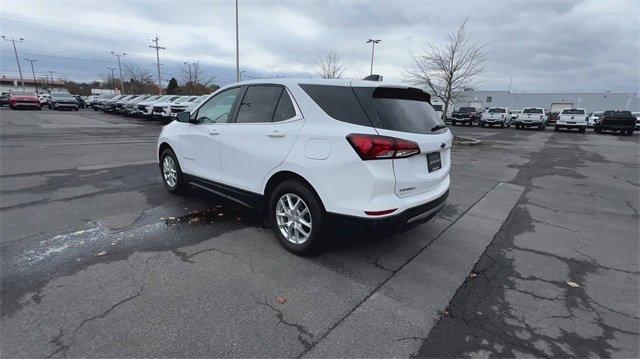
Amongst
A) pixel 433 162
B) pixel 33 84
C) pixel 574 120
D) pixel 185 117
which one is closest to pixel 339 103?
pixel 433 162

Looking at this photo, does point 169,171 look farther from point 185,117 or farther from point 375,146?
point 375,146

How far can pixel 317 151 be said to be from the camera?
3385 mm

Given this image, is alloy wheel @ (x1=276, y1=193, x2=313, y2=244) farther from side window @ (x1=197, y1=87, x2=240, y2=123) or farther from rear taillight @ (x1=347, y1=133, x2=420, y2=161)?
side window @ (x1=197, y1=87, x2=240, y2=123)

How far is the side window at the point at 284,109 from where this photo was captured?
373 centimetres

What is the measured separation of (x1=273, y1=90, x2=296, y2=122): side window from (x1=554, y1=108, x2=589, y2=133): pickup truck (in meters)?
33.0

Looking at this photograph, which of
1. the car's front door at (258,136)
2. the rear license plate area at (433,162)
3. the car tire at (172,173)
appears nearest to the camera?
the rear license plate area at (433,162)

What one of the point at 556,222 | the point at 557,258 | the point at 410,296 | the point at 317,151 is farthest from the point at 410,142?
the point at 556,222

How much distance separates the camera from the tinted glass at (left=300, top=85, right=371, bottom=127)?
3303 millimetres

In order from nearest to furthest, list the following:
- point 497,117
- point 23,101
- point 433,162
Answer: point 433,162, point 23,101, point 497,117

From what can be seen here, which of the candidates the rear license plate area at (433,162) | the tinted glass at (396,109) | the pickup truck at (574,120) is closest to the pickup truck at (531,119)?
the pickup truck at (574,120)

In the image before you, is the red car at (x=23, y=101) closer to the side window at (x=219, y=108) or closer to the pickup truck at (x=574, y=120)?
the side window at (x=219, y=108)

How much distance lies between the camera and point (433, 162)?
12.1 feet

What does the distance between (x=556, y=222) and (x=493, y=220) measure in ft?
3.15

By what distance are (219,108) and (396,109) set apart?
2515mm
